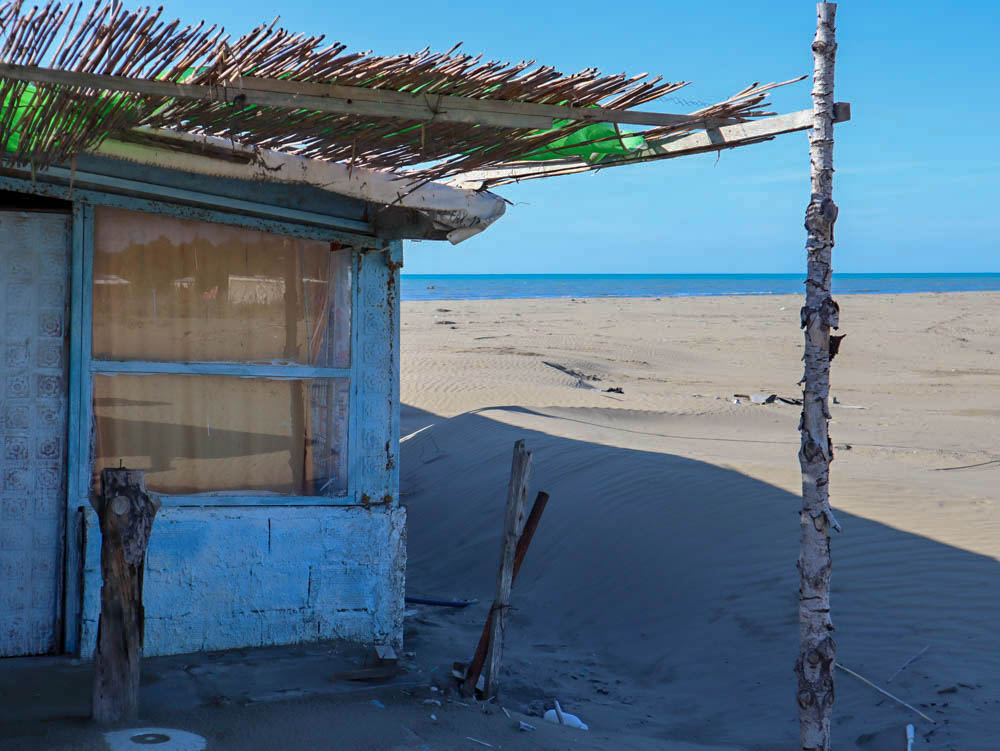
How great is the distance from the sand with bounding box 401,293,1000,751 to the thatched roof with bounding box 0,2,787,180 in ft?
9.72

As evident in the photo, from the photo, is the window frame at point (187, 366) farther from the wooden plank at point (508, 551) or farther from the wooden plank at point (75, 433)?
the wooden plank at point (508, 551)

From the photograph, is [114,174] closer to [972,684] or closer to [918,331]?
[972,684]

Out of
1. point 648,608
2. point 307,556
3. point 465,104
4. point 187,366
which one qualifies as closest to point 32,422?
point 187,366

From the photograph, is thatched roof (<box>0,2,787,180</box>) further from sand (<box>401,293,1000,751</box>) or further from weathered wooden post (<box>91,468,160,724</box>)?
sand (<box>401,293,1000,751</box>)

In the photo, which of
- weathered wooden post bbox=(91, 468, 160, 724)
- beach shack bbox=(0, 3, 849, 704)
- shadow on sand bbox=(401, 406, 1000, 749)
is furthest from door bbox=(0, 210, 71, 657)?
shadow on sand bbox=(401, 406, 1000, 749)

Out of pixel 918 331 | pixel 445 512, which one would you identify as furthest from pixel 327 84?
pixel 918 331

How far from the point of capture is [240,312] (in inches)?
210

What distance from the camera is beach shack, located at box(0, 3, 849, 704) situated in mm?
3828

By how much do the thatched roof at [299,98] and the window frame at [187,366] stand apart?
2.53 ft

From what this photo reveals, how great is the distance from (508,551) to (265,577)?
1.43 meters

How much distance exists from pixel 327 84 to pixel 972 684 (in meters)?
4.89

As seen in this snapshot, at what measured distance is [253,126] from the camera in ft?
13.4

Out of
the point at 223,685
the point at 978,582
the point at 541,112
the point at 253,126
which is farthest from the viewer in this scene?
the point at 978,582

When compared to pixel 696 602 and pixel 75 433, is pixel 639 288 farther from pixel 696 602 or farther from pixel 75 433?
pixel 75 433
